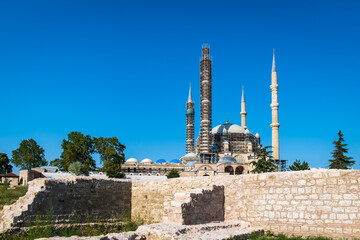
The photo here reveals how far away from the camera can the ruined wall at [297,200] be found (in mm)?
6852

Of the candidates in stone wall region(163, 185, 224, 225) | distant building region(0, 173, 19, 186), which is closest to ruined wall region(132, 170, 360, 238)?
stone wall region(163, 185, 224, 225)

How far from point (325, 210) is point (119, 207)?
20.1ft

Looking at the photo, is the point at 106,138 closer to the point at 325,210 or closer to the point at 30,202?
the point at 30,202

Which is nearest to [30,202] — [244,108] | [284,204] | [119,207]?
[119,207]

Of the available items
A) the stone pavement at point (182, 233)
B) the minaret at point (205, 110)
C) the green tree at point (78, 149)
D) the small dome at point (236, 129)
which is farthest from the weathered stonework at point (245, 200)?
the small dome at point (236, 129)

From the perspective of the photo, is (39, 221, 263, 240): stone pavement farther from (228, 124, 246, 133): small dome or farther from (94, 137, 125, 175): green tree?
(228, 124, 246, 133): small dome

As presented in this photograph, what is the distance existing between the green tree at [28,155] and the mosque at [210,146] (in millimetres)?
15650

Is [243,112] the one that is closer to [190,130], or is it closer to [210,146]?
[190,130]

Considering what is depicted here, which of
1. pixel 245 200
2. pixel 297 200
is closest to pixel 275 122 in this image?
pixel 245 200

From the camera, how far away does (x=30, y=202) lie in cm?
817

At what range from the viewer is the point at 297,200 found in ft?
24.6

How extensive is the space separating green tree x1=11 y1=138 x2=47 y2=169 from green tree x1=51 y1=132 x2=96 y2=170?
317 inches

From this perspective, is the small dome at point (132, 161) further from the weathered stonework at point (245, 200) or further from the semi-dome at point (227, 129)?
the weathered stonework at point (245, 200)

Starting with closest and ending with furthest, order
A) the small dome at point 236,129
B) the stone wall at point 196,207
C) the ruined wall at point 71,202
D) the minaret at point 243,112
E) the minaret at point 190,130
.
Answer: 1. the stone wall at point 196,207
2. the ruined wall at point 71,202
3. the small dome at point 236,129
4. the minaret at point 190,130
5. the minaret at point 243,112
